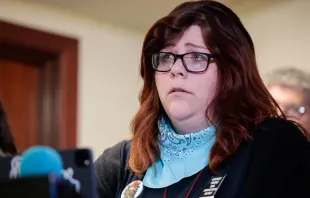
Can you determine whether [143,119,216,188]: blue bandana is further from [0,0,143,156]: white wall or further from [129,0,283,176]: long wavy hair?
[0,0,143,156]: white wall

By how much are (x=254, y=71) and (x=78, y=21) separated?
1.30 meters

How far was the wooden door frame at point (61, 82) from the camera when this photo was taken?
2033mm

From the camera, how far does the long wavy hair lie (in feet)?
3.08

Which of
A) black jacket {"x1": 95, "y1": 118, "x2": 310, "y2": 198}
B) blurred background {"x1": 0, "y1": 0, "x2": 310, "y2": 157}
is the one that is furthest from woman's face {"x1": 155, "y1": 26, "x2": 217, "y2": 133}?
blurred background {"x1": 0, "y1": 0, "x2": 310, "y2": 157}

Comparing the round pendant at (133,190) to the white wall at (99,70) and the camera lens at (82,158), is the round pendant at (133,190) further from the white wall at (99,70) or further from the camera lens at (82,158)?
the white wall at (99,70)

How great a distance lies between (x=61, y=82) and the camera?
2061 mm

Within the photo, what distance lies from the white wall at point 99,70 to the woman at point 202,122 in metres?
1.02

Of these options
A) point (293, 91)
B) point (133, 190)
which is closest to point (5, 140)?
point (133, 190)

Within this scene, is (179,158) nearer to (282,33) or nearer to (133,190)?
(133,190)

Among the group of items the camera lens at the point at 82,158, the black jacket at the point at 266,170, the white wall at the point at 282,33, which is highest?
the white wall at the point at 282,33

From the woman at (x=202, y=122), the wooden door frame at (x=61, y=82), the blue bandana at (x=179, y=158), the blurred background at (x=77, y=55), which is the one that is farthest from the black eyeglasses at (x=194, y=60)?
the wooden door frame at (x=61, y=82)

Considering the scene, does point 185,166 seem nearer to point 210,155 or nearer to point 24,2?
point 210,155

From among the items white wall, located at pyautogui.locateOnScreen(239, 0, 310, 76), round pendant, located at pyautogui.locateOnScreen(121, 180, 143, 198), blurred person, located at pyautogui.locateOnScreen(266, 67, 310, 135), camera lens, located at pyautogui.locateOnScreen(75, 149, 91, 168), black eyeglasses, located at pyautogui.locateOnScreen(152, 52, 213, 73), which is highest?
white wall, located at pyautogui.locateOnScreen(239, 0, 310, 76)

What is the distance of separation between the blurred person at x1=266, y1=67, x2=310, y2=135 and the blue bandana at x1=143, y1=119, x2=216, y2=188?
1.92 feet
